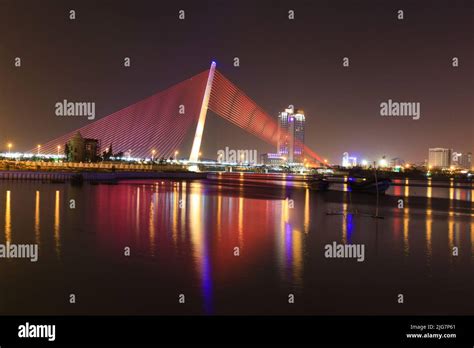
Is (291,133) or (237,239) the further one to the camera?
(291,133)

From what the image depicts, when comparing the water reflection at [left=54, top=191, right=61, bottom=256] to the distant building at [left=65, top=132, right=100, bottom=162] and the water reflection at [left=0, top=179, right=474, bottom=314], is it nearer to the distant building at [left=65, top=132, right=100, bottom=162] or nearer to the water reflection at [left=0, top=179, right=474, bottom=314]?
the water reflection at [left=0, top=179, right=474, bottom=314]

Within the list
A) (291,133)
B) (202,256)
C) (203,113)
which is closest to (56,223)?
(202,256)

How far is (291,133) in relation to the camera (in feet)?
545

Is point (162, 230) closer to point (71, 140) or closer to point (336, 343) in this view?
point (336, 343)

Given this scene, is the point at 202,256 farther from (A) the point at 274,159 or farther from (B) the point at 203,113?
(A) the point at 274,159

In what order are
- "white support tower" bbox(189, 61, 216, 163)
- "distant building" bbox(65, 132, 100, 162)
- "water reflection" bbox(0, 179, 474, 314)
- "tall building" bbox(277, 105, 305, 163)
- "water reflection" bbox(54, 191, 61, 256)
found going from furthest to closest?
"tall building" bbox(277, 105, 305, 163) → "distant building" bbox(65, 132, 100, 162) → "white support tower" bbox(189, 61, 216, 163) → "water reflection" bbox(54, 191, 61, 256) → "water reflection" bbox(0, 179, 474, 314)

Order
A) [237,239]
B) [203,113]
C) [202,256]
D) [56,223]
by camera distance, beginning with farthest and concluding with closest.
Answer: [203,113], [56,223], [237,239], [202,256]

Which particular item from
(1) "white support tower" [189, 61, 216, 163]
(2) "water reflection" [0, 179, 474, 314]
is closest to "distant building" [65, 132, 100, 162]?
(1) "white support tower" [189, 61, 216, 163]

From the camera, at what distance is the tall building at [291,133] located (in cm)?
15188

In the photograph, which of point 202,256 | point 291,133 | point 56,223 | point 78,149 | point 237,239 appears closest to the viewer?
point 202,256

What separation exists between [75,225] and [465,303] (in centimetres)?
1111

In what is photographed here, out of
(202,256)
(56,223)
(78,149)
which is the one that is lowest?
(202,256)

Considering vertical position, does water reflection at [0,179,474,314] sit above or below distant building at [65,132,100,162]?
below

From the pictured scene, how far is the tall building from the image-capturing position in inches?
5979
